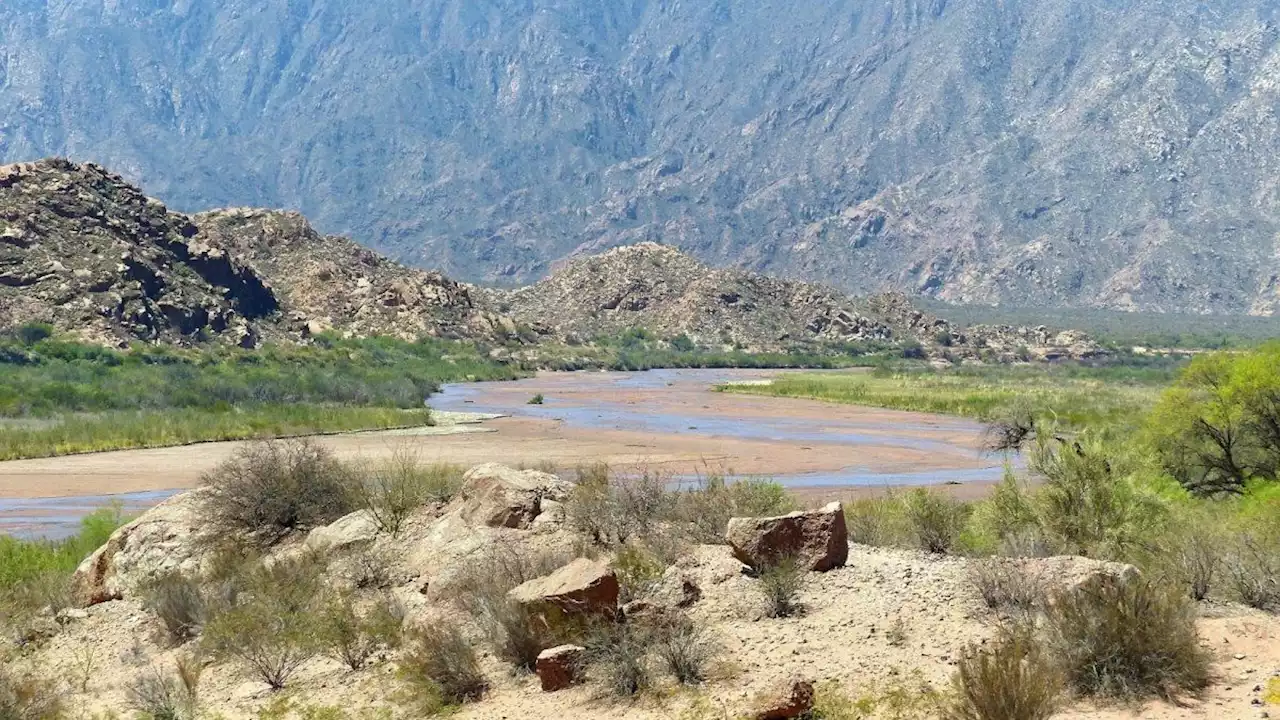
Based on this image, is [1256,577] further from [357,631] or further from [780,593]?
[357,631]

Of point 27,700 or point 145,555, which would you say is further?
point 145,555

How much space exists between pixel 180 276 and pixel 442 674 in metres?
123

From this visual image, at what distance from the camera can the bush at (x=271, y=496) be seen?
64.0ft

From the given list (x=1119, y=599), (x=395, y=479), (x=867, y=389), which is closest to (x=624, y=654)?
(x=1119, y=599)

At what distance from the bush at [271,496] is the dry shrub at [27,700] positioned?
16.9ft

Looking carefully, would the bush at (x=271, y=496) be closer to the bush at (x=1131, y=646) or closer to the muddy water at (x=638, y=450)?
the muddy water at (x=638, y=450)

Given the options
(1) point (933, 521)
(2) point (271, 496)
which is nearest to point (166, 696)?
(2) point (271, 496)

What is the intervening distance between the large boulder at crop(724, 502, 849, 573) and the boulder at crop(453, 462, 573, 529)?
3.33 meters

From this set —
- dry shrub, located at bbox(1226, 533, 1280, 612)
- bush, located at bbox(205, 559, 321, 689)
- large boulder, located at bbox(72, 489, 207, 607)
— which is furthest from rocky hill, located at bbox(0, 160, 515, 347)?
dry shrub, located at bbox(1226, 533, 1280, 612)

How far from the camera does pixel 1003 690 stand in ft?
33.9

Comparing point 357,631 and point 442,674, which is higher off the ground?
point 357,631

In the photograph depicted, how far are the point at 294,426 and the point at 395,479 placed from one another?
4907 centimetres

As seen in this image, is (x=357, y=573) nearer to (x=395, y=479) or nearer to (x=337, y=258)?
(x=395, y=479)

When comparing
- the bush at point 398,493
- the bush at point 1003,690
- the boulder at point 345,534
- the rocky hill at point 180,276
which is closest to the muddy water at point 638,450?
the bush at point 398,493
